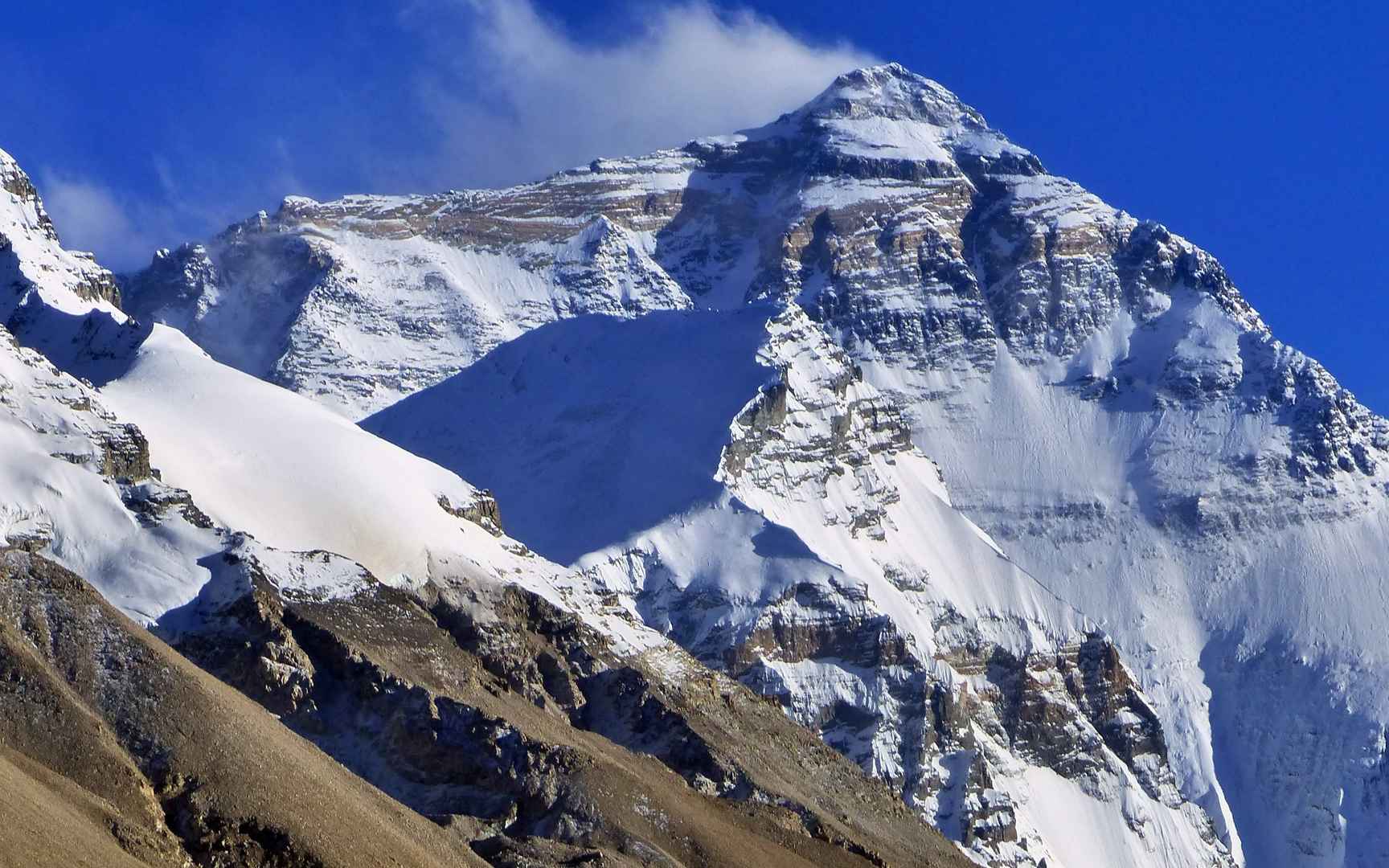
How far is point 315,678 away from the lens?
366 feet

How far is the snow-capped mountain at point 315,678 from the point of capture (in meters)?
90.9

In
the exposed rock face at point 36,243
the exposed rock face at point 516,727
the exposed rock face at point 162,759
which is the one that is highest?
the exposed rock face at point 36,243

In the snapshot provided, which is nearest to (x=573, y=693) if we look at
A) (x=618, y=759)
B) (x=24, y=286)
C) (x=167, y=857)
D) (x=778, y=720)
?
(x=618, y=759)

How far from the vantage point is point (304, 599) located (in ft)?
384

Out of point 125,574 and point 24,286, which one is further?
point 24,286

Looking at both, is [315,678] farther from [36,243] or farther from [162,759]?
[36,243]

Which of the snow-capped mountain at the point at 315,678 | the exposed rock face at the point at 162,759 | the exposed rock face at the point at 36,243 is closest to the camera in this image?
the exposed rock face at the point at 162,759

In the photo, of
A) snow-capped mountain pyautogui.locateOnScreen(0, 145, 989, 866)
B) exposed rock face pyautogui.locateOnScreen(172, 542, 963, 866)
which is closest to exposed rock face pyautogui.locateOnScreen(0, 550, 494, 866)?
snow-capped mountain pyautogui.locateOnScreen(0, 145, 989, 866)

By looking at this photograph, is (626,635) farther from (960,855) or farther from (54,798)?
(54,798)

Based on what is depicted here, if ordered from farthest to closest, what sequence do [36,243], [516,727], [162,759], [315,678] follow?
1. [36,243]
2. [516,727]
3. [315,678]
4. [162,759]

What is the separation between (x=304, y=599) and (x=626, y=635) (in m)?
31.1

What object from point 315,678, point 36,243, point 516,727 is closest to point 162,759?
point 315,678

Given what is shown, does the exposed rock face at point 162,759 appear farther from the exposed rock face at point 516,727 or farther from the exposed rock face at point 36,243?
the exposed rock face at point 36,243

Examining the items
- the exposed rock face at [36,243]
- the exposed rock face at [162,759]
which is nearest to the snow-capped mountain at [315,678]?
the exposed rock face at [162,759]
